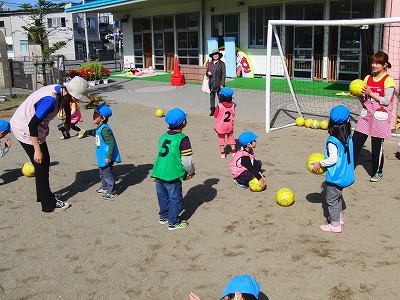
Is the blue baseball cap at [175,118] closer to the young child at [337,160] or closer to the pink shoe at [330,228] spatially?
the young child at [337,160]

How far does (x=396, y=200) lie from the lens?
586cm

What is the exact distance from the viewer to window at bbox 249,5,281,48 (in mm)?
19359

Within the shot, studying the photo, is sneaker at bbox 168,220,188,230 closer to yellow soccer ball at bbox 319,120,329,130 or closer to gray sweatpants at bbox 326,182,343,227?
gray sweatpants at bbox 326,182,343,227

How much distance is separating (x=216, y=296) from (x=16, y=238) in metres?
2.74

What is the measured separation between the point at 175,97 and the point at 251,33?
674 cm

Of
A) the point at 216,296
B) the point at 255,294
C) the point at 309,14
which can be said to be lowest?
the point at 216,296

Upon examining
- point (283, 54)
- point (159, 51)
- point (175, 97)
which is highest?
point (159, 51)

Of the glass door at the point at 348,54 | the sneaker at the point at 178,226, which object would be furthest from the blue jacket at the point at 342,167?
the glass door at the point at 348,54

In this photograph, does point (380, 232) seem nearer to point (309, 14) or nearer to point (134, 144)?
point (134, 144)

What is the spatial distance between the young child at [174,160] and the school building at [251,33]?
8.34 m

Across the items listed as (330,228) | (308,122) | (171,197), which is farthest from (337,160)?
(308,122)

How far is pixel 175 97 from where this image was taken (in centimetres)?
1620

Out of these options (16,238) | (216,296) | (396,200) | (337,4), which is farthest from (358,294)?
(337,4)

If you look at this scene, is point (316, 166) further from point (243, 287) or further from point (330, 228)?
point (243, 287)
